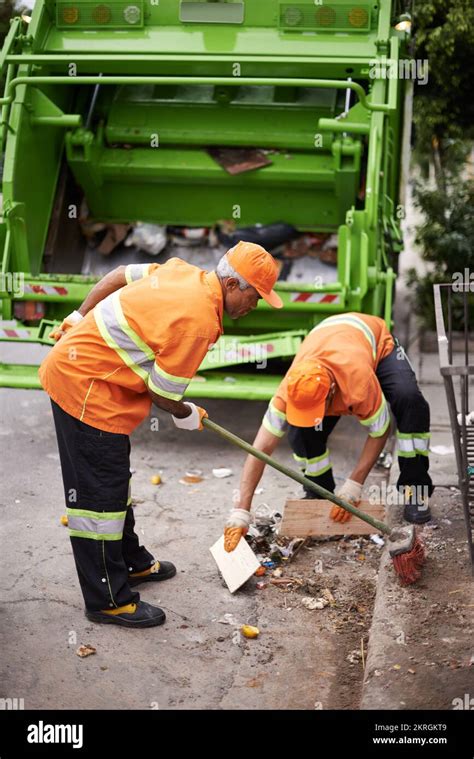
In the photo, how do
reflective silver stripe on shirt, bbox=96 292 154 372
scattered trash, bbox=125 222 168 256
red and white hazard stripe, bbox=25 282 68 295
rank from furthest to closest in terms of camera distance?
scattered trash, bbox=125 222 168 256 < red and white hazard stripe, bbox=25 282 68 295 < reflective silver stripe on shirt, bbox=96 292 154 372

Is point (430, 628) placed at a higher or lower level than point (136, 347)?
lower

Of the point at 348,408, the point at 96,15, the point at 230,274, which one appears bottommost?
the point at 348,408

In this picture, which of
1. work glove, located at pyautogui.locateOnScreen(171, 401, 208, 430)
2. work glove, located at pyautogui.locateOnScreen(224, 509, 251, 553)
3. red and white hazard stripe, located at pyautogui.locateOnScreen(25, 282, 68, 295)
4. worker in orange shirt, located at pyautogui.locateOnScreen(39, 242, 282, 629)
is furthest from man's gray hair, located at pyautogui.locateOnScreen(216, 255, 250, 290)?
red and white hazard stripe, located at pyautogui.locateOnScreen(25, 282, 68, 295)

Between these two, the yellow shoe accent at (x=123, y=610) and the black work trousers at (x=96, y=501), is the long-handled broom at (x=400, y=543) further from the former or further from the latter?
the yellow shoe accent at (x=123, y=610)

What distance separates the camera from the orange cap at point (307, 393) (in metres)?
3.78

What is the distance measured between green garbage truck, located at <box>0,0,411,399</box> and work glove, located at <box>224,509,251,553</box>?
47.8 inches

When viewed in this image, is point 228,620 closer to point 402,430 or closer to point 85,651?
point 85,651

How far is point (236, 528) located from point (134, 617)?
0.58 metres

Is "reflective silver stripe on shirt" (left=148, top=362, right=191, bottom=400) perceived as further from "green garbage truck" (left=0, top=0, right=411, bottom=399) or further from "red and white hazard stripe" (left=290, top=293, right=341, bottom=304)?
"red and white hazard stripe" (left=290, top=293, right=341, bottom=304)

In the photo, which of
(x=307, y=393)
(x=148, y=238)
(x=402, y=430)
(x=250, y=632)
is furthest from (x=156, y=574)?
(x=148, y=238)

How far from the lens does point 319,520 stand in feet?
14.2

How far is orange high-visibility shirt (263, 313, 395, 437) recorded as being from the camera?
3957 millimetres
